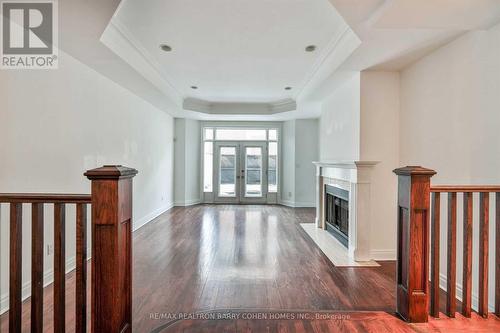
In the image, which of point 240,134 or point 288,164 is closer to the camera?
point 288,164

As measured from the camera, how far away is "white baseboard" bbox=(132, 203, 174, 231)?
5316 mm

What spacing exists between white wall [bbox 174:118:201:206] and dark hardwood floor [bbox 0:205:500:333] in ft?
9.82

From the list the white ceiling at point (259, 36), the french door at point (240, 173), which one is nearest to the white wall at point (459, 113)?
the white ceiling at point (259, 36)

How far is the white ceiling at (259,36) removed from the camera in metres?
2.32

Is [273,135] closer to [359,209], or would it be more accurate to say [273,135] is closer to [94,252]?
[359,209]

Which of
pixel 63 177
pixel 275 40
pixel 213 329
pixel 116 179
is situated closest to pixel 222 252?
pixel 213 329

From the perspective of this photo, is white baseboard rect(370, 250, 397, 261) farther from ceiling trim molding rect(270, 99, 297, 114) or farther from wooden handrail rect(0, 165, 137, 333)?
ceiling trim molding rect(270, 99, 297, 114)

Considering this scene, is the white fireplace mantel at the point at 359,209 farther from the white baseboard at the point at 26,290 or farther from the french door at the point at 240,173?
the french door at the point at 240,173

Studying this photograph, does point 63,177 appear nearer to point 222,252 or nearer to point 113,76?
point 113,76

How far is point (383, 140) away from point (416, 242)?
1.96 meters

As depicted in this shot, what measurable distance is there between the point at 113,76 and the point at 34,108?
1.45 m

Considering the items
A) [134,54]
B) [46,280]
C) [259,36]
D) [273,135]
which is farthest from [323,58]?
[273,135]

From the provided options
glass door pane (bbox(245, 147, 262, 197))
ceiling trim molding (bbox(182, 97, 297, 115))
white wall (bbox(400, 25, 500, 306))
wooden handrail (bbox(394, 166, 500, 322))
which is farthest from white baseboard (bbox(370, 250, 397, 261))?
glass door pane (bbox(245, 147, 262, 197))

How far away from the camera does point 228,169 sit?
338 inches
